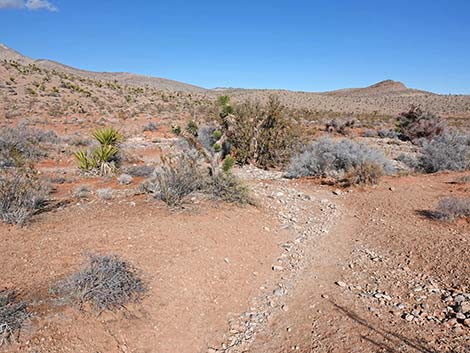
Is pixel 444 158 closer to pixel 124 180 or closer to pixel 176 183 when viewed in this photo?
pixel 176 183

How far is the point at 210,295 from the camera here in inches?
181

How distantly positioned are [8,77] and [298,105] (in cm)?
3994

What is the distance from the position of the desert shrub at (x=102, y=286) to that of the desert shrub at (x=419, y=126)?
1971 centimetres

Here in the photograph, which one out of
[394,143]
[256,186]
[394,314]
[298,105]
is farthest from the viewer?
[298,105]

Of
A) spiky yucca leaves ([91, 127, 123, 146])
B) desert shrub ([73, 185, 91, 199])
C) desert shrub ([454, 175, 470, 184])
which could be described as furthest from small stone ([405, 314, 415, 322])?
spiky yucca leaves ([91, 127, 123, 146])

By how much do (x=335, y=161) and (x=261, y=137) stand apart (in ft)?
11.3

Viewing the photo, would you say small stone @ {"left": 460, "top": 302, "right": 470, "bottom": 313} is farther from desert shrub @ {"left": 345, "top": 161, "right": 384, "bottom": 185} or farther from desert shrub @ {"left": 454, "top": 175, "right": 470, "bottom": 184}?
desert shrub @ {"left": 454, "top": 175, "right": 470, "bottom": 184}

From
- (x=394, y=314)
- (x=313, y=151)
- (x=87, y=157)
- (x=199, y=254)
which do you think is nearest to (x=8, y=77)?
(x=87, y=157)

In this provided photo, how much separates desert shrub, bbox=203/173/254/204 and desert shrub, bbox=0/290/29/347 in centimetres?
443

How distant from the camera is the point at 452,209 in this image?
6.98 metres

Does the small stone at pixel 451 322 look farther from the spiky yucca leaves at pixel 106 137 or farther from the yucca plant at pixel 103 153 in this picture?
the spiky yucca leaves at pixel 106 137

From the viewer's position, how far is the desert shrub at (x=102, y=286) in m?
3.80

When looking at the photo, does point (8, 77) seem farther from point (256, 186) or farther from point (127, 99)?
point (256, 186)

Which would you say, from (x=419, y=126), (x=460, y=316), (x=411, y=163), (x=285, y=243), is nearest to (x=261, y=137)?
(x=411, y=163)
